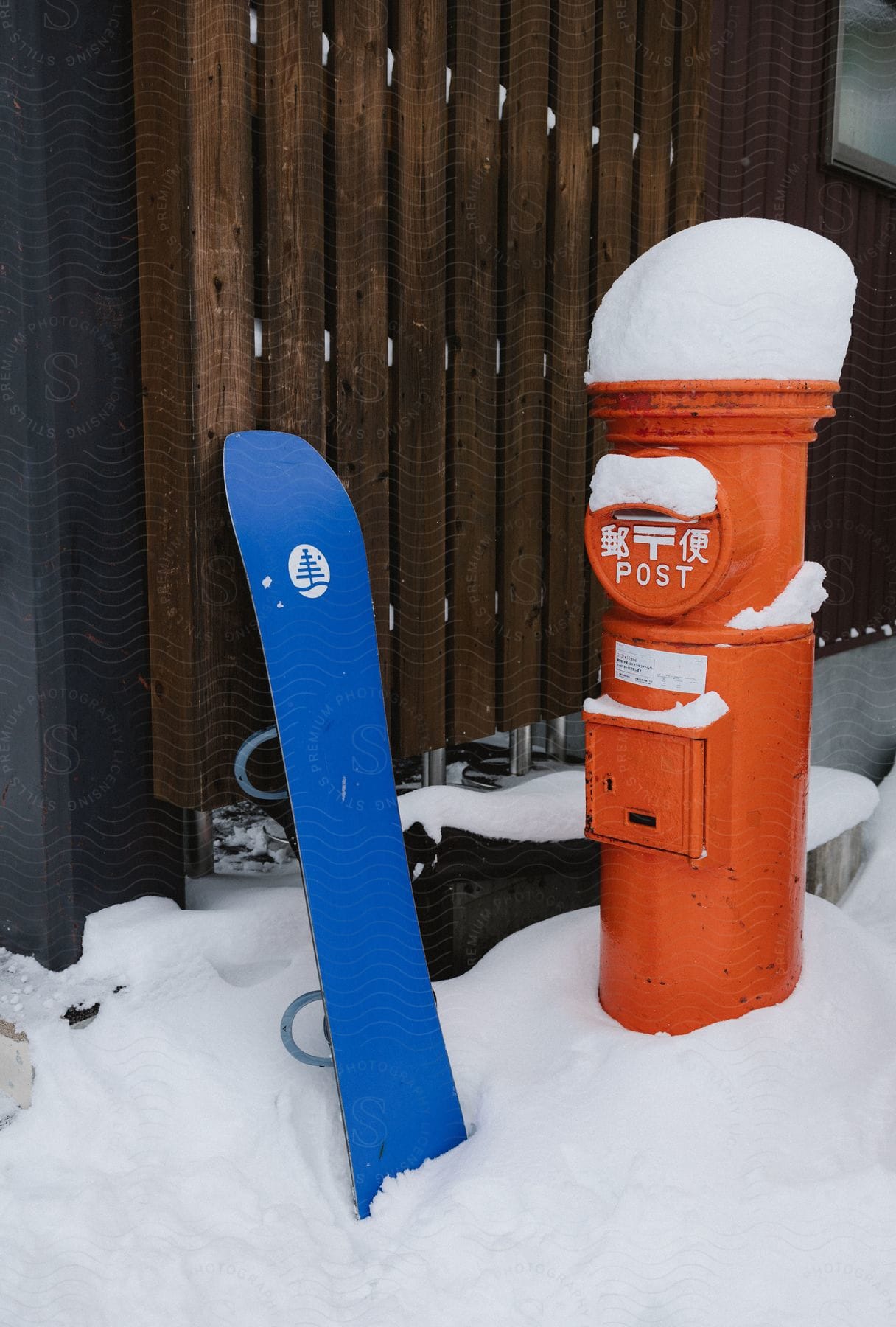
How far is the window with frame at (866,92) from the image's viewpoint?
16.6 ft

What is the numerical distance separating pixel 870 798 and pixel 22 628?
2.83 metres

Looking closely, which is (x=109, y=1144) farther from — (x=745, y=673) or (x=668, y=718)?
(x=745, y=673)

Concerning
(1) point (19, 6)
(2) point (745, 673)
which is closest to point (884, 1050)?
(2) point (745, 673)

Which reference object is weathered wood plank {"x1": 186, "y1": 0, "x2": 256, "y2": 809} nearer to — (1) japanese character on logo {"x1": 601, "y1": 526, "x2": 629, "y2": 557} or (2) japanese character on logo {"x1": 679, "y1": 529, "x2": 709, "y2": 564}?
(1) japanese character on logo {"x1": 601, "y1": 526, "x2": 629, "y2": 557}

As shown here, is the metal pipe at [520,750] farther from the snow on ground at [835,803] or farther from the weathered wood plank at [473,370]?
the snow on ground at [835,803]

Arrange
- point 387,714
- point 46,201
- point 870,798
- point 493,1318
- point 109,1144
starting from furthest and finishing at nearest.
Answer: point 870,798 < point 387,714 < point 46,201 < point 109,1144 < point 493,1318

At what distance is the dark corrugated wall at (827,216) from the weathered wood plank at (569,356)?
2.96ft

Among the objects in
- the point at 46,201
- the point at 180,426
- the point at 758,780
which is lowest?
the point at 758,780

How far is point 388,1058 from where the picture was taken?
2484mm

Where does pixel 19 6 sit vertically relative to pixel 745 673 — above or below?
above

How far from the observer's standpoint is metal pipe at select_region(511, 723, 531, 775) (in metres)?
3.91

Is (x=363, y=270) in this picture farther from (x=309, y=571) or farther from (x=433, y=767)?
(x=433, y=767)

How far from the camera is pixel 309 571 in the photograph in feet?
8.68

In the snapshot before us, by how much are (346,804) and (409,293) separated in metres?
1.42
